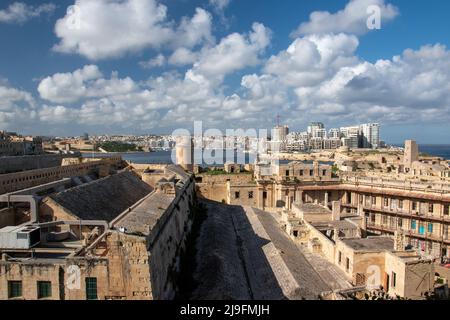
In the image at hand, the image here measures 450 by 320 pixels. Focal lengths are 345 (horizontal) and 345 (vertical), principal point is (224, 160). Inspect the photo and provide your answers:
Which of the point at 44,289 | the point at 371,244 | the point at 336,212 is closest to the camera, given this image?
the point at 44,289

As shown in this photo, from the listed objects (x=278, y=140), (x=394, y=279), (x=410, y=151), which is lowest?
(x=394, y=279)

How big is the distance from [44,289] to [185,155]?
117 ft

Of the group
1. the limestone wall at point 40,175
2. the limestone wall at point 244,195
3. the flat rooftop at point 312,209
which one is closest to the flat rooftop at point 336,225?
the flat rooftop at point 312,209

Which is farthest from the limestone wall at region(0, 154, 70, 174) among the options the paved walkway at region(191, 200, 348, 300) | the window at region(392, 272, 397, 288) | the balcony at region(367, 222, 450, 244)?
the balcony at region(367, 222, 450, 244)

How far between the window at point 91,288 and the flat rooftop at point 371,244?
14961 millimetres

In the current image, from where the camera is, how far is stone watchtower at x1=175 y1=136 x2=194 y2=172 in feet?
150

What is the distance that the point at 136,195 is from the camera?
93.5 ft

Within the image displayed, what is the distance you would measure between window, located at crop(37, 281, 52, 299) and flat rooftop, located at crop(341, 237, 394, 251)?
53.6 feet

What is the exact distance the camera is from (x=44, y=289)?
1221 cm

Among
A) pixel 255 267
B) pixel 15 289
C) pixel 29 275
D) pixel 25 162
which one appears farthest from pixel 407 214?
pixel 25 162

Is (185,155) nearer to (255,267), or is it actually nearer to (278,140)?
(255,267)

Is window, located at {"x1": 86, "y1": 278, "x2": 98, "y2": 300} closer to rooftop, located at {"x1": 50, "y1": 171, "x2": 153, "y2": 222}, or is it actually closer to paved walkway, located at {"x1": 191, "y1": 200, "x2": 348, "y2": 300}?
paved walkway, located at {"x1": 191, "y1": 200, "x2": 348, "y2": 300}

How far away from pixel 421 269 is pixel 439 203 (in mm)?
15440
